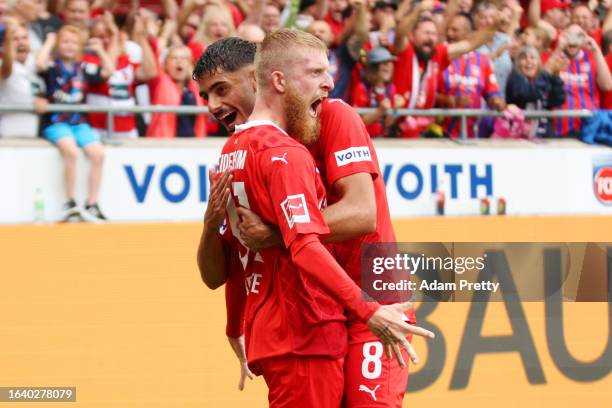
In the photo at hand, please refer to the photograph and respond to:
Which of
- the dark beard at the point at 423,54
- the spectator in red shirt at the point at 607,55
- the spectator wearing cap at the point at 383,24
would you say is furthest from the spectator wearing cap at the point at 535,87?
the spectator wearing cap at the point at 383,24

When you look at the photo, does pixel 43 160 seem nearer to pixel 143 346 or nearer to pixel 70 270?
pixel 70 270

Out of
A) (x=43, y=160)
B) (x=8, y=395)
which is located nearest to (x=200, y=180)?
(x=43, y=160)

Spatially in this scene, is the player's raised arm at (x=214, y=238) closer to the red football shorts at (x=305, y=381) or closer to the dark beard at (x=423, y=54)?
the red football shorts at (x=305, y=381)

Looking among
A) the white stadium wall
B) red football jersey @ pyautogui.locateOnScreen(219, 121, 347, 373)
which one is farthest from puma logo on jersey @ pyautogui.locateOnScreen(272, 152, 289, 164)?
the white stadium wall

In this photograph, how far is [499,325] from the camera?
24.5 ft

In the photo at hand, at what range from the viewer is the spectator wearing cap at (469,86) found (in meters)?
9.80

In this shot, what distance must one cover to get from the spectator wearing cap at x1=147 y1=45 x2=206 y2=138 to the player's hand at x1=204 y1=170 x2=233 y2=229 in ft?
15.7

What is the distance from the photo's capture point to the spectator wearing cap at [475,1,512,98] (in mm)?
10172

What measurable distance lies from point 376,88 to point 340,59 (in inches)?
15.9

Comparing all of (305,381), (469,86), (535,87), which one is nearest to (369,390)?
(305,381)

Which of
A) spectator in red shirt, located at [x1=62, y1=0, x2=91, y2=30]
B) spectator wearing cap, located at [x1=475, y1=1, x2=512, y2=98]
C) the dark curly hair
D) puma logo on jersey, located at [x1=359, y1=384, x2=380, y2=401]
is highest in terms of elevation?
the dark curly hair

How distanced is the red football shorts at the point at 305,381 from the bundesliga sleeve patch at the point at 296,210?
583mm

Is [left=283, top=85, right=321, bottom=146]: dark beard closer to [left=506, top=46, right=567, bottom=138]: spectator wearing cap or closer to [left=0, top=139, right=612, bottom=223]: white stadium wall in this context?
[left=0, top=139, right=612, bottom=223]: white stadium wall

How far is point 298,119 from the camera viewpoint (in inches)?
156
